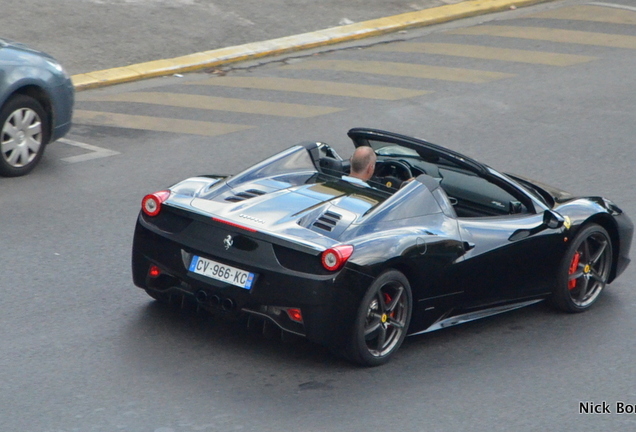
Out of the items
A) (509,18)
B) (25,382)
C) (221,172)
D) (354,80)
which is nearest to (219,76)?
(354,80)

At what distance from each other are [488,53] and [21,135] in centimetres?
781

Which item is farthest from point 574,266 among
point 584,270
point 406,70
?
point 406,70

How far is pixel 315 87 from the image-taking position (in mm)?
13930

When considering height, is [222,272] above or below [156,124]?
above

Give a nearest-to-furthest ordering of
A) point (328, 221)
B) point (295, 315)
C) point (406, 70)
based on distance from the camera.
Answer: point (295, 315) → point (328, 221) → point (406, 70)

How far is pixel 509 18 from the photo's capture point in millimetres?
17781

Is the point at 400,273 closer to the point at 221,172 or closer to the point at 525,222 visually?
the point at 525,222

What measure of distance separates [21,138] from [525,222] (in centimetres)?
514

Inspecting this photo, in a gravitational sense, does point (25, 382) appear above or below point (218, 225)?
below

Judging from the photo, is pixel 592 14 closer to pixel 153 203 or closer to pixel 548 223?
pixel 548 223

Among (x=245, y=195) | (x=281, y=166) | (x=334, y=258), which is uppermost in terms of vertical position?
(x=281, y=166)

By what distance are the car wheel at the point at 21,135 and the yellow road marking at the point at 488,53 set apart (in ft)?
22.0

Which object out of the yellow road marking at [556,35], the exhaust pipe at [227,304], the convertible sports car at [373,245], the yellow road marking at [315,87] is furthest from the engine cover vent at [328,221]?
the yellow road marking at [556,35]

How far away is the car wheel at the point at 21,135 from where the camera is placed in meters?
10.1
